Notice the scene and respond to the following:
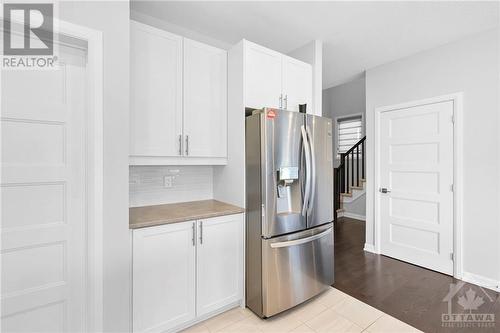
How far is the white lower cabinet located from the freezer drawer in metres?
0.32

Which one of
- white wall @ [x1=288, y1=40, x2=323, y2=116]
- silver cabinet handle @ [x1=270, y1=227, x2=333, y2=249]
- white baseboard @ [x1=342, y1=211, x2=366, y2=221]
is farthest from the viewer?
white baseboard @ [x1=342, y1=211, x2=366, y2=221]

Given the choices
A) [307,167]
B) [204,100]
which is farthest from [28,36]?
[307,167]

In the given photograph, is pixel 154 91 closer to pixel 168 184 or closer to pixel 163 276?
pixel 168 184

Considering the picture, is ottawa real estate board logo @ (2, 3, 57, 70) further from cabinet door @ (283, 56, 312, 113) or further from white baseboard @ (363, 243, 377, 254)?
white baseboard @ (363, 243, 377, 254)

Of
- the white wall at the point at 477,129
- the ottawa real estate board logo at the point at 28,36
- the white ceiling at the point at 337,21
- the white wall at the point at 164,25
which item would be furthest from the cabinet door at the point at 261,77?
the white wall at the point at 477,129

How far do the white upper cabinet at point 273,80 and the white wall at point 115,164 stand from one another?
3.49 feet

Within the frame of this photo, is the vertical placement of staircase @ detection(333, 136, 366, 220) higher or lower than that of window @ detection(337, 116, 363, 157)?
lower

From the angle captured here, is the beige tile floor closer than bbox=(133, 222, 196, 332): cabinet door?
No

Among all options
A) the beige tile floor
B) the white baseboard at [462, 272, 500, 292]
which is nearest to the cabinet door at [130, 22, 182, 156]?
the beige tile floor

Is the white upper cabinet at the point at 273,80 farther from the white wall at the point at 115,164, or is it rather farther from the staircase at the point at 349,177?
the staircase at the point at 349,177

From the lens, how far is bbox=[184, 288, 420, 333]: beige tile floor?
1.94 m

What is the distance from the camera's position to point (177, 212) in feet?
6.73

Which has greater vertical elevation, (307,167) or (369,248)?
(307,167)

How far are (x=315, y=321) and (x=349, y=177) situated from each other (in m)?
4.55
